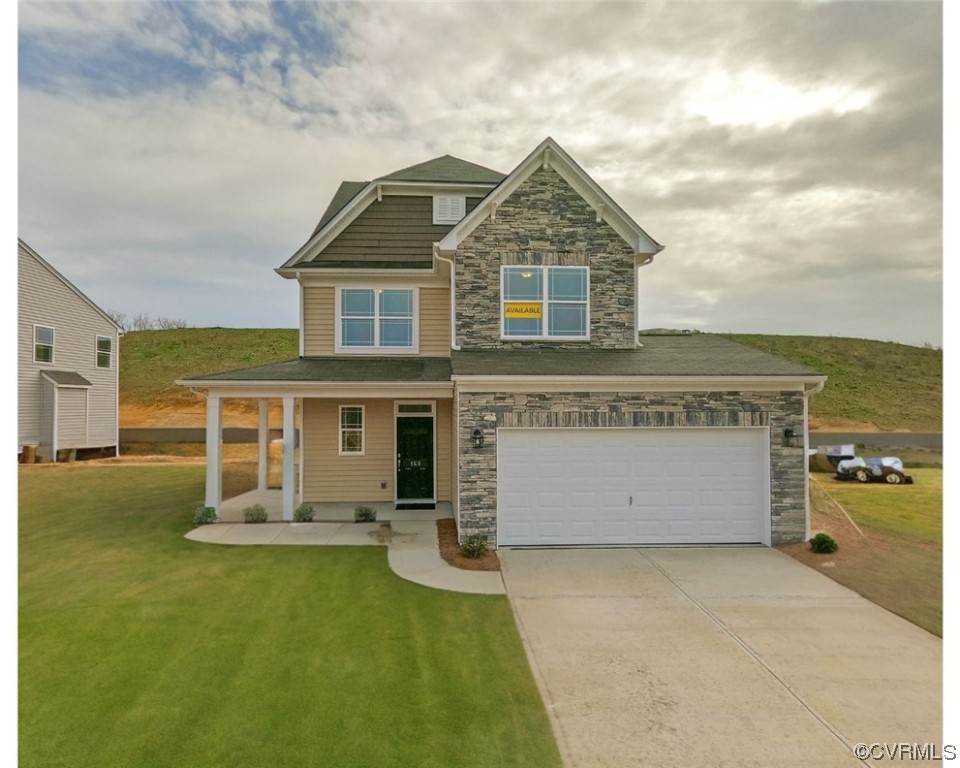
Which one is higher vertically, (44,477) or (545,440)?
(545,440)

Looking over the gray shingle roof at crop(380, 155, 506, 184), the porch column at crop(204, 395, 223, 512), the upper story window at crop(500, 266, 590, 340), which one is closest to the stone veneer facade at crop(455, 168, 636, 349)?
the upper story window at crop(500, 266, 590, 340)

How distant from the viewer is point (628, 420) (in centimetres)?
973

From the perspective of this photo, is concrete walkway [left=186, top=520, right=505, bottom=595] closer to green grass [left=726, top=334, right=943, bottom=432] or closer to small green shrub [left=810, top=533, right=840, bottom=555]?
small green shrub [left=810, top=533, right=840, bottom=555]

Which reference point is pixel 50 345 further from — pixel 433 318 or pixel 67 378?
pixel 433 318

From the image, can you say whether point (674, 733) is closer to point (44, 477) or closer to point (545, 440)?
point (545, 440)

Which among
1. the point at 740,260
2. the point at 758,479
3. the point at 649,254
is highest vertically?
the point at 740,260

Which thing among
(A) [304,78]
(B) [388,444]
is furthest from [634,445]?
(A) [304,78]

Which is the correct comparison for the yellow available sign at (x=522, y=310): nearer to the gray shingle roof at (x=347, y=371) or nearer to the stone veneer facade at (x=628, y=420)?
the gray shingle roof at (x=347, y=371)

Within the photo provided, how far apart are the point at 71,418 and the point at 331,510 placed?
62.7 ft

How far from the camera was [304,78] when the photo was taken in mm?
14906

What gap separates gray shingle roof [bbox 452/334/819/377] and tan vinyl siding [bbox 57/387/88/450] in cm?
2229

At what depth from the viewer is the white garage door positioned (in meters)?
9.66
